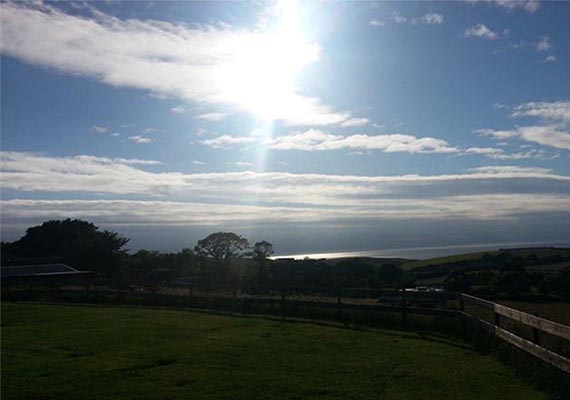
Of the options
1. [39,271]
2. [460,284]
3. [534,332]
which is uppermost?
[39,271]

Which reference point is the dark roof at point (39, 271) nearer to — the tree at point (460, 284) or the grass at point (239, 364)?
the tree at point (460, 284)

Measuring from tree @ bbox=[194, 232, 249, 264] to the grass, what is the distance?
2894cm

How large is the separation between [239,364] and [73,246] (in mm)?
51830

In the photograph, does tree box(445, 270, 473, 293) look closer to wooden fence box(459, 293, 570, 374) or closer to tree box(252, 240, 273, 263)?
wooden fence box(459, 293, 570, 374)

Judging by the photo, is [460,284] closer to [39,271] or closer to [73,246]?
[39,271]

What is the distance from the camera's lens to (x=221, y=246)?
1756 inches

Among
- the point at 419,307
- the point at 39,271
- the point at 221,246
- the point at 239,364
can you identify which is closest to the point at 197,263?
the point at 221,246

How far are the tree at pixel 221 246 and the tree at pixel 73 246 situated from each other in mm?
10279

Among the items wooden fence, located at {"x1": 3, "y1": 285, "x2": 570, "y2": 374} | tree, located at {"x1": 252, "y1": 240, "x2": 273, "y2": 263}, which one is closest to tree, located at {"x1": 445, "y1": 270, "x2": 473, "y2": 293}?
wooden fence, located at {"x1": 3, "y1": 285, "x2": 570, "y2": 374}

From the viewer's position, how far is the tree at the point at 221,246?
44.3 meters

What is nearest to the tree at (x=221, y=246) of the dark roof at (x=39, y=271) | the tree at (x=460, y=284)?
the dark roof at (x=39, y=271)

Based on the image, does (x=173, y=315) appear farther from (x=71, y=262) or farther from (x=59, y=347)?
(x=71, y=262)

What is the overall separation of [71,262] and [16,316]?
128 ft

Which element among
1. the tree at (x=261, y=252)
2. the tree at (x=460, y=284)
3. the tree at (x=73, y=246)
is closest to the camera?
the tree at (x=460, y=284)
